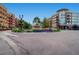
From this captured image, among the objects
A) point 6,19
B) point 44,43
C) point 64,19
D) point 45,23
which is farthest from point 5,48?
point 64,19

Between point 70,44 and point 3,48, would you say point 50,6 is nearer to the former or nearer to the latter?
point 70,44

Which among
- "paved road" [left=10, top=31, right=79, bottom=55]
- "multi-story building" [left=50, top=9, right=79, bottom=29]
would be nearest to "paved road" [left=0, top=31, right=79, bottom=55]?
"paved road" [left=10, top=31, right=79, bottom=55]

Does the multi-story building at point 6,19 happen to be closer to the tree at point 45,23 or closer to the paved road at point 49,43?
the paved road at point 49,43

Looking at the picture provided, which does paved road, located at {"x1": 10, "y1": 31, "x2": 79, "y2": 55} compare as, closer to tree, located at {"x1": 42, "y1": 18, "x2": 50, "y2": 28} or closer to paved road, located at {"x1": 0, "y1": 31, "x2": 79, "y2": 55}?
paved road, located at {"x1": 0, "y1": 31, "x2": 79, "y2": 55}

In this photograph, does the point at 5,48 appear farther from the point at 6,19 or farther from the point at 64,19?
the point at 64,19

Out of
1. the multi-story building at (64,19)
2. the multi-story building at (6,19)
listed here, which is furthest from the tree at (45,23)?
the multi-story building at (6,19)

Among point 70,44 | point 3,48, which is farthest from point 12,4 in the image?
point 70,44
